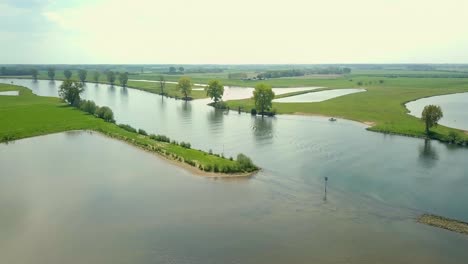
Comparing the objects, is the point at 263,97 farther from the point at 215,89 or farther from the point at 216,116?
the point at 215,89

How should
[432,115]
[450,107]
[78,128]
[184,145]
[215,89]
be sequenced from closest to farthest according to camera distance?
[184,145] < [432,115] < [78,128] < [450,107] < [215,89]

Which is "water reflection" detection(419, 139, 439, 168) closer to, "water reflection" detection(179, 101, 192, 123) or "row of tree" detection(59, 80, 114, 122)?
"water reflection" detection(179, 101, 192, 123)

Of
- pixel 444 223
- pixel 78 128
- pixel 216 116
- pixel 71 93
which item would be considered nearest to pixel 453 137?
pixel 444 223

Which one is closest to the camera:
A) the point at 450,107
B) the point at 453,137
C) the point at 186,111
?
the point at 453,137

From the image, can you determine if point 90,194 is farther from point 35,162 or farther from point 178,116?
point 178,116

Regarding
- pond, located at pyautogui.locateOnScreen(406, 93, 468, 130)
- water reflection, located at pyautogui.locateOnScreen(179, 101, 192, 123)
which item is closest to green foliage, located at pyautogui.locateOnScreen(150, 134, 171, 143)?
water reflection, located at pyautogui.locateOnScreen(179, 101, 192, 123)

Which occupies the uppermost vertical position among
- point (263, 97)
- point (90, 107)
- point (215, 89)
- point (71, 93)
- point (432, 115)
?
point (215, 89)
